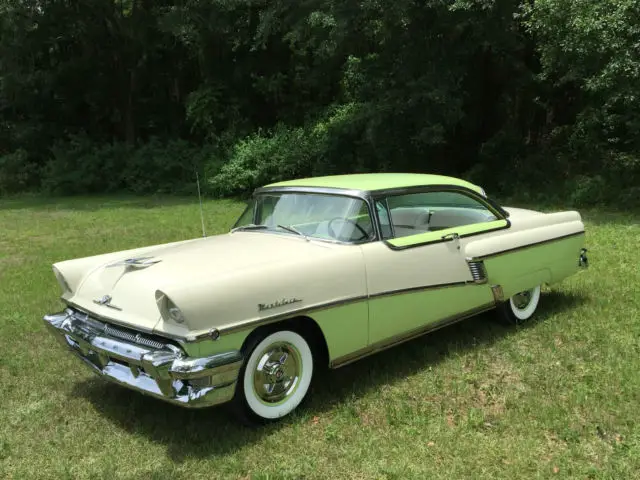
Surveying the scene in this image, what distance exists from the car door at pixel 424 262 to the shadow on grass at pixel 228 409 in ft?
1.05

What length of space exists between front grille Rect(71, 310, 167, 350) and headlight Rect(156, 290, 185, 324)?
0.18m

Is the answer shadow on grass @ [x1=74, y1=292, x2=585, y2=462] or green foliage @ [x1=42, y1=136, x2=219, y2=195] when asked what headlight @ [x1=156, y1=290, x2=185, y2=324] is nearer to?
shadow on grass @ [x1=74, y1=292, x2=585, y2=462]

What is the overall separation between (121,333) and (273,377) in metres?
0.94

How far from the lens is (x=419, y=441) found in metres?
3.29

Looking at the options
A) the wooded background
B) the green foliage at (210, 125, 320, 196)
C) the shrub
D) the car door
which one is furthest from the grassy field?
the shrub

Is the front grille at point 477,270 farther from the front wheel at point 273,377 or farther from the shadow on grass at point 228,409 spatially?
the front wheel at point 273,377

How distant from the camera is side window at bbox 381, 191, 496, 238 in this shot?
15.5 feet

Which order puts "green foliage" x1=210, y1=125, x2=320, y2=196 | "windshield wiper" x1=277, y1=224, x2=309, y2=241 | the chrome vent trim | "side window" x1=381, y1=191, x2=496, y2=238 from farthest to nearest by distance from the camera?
"green foliage" x1=210, y1=125, x2=320, y2=196 < "side window" x1=381, y1=191, x2=496, y2=238 < the chrome vent trim < "windshield wiper" x1=277, y1=224, x2=309, y2=241

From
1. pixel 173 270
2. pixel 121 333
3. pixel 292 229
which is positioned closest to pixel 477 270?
pixel 292 229

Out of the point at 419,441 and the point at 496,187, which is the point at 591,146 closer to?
the point at 496,187

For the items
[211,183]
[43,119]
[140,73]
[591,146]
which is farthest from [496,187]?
[43,119]

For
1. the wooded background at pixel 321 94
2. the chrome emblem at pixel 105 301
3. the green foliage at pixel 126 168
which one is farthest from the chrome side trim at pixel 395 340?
the green foliage at pixel 126 168

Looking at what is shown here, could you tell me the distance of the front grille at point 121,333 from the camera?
3283mm

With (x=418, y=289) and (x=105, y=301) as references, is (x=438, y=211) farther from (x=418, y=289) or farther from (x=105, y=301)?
(x=105, y=301)
